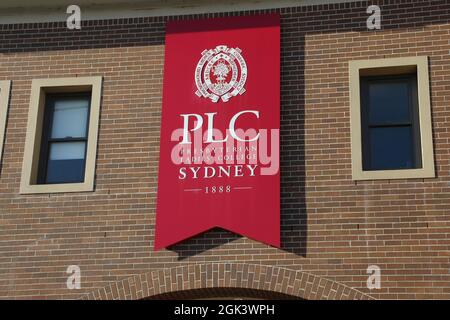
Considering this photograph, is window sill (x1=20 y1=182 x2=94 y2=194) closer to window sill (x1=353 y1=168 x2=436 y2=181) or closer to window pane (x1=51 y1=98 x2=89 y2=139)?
window pane (x1=51 y1=98 x2=89 y2=139)

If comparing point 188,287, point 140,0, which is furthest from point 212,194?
point 140,0

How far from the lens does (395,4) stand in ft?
37.0

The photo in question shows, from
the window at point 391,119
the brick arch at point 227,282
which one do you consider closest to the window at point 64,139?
the brick arch at point 227,282

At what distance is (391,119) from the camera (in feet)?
35.9

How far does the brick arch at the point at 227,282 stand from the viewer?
10.1m

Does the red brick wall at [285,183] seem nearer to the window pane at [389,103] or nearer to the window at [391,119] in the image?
the window at [391,119]

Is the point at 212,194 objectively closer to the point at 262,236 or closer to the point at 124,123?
the point at 262,236

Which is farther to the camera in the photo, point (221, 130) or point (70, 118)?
point (70, 118)

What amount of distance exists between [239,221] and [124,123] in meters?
2.24

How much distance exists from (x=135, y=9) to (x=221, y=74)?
1742mm

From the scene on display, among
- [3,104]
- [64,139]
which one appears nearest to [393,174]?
[64,139]

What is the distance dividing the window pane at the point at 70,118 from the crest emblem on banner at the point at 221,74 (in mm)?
1744

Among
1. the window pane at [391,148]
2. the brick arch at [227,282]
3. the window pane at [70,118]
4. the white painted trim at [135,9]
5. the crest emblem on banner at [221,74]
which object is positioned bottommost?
the brick arch at [227,282]

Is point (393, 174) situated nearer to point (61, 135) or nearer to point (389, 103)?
point (389, 103)
